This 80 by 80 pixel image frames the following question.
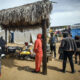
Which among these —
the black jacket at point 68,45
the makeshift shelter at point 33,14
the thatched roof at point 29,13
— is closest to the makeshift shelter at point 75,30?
the makeshift shelter at point 33,14

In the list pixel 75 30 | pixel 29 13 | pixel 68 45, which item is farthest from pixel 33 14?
pixel 75 30

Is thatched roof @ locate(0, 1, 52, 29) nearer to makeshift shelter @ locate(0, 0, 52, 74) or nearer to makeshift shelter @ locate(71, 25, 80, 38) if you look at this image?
makeshift shelter @ locate(0, 0, 52, 74)

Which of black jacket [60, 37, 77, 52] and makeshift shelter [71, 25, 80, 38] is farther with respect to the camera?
makeshift shelter [71, 25, 80, 38]

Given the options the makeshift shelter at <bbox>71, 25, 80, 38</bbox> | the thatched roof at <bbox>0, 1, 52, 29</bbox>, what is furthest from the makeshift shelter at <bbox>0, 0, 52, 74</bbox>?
the makeshift shelter at <bbox>71, 25, 80, 38</bbox>

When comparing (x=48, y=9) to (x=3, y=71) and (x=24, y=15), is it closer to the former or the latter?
(x=24, y=15)

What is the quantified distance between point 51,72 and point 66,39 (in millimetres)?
1764

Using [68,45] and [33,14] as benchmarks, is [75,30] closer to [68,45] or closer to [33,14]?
[68,45]

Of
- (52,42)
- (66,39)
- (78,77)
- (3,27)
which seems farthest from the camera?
(3,27)

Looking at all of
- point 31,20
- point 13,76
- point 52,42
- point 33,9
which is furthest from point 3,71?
point 52,42

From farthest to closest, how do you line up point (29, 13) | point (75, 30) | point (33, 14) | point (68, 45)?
point (75, 30), point (29, 13), point (33, 14), point (68, 45)

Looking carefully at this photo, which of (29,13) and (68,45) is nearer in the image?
(68,45)

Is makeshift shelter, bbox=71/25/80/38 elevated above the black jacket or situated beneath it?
elevated above

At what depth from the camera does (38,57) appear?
5.83 meters

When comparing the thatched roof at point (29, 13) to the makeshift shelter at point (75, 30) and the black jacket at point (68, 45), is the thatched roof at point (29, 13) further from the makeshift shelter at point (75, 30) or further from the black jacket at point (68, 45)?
the makeshift shelter at point (75, 30)
